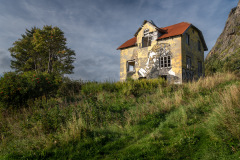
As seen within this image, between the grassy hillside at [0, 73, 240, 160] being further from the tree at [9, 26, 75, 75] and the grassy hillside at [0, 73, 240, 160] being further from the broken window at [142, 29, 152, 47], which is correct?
the tree at [9, 26, 75, 75]

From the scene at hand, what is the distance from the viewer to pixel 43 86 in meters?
10.9

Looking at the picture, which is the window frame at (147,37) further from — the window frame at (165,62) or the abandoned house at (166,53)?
the window frame at (165,62)

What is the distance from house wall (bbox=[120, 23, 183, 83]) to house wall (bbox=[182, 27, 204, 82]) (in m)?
0.79

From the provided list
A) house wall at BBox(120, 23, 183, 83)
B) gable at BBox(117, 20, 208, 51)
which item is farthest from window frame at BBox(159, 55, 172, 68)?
gable at BBox(117, 20, 208, 51)

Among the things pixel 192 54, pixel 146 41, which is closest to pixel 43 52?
pixel 146 41

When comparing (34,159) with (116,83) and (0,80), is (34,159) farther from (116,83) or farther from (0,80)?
(116,83)

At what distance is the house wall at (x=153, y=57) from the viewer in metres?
17.2

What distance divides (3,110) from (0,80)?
6.36ft

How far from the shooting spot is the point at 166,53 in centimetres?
1802

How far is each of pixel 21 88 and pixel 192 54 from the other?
738 inches

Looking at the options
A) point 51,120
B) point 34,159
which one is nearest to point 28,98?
point 51,120

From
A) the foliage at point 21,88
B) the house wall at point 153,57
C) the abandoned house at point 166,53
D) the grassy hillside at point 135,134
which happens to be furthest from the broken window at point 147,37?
the foliage at point 21,88

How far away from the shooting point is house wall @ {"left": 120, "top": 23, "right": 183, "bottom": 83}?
1717 centimetres

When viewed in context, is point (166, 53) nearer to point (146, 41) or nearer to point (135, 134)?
point (146, 41)
